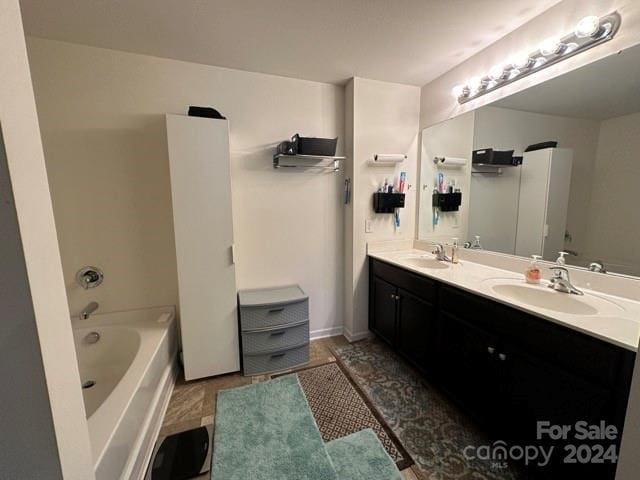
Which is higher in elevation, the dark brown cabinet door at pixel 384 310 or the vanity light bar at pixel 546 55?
the vanity light bar at pixel 546 55

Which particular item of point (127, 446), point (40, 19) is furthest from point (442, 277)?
point (40, 19)

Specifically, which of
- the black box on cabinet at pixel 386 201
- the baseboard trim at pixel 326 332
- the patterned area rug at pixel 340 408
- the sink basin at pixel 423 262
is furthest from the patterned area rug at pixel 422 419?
the black box on cabinet at pixel 386 201

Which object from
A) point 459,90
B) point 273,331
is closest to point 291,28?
point 459,90

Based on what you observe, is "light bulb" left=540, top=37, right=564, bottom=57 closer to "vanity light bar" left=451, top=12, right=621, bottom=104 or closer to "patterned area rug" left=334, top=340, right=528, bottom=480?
"vanity light bar" left=451, top=12, right=621, bottom=104

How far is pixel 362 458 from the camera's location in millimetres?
1381

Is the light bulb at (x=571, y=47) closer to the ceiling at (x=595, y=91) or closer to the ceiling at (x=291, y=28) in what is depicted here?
the ceiling at (x=595, y=91)

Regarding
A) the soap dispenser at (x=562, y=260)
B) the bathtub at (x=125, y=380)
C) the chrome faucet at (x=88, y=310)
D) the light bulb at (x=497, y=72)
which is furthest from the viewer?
the chrome faucet at (x=88, y=310)

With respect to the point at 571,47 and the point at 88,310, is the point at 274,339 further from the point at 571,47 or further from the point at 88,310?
the point at 571,47

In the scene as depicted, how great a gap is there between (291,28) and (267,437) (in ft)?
8.16

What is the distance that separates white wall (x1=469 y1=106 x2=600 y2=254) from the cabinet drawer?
25.4 inches

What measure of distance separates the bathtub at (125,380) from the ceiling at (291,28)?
1958mm

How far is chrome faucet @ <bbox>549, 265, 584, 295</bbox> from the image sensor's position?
1410 mm

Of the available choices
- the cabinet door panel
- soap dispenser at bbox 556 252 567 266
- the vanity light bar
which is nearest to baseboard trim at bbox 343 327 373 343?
the cabinet door panel

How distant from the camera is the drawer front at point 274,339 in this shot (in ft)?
6.75
